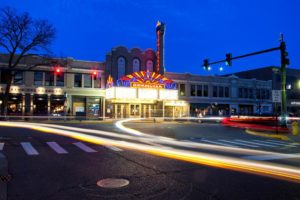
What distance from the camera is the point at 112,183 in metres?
7.20

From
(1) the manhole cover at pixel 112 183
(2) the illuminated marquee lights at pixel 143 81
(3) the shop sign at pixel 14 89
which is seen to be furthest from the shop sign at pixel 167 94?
(1) the manhole cover at pixel 112 183

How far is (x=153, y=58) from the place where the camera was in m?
52.9

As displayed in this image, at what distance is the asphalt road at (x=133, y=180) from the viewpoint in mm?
6296

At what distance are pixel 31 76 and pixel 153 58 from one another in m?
20.2

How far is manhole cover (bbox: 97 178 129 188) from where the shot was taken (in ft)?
22.9

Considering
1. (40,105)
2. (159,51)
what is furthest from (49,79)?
(159,51)

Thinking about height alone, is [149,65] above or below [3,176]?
above

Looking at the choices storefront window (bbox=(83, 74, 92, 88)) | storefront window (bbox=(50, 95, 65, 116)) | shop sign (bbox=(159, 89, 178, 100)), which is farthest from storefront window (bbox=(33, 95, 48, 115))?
shop sign (bbox=(159, 89, 178, 100))

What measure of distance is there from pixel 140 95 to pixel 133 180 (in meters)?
38.4

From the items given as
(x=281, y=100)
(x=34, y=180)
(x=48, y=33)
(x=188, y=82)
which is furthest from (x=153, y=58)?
(x=34, y=180)

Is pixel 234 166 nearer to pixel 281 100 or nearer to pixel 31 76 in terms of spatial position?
pixel 281 100

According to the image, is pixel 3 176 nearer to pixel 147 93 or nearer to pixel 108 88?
pixel 108 88

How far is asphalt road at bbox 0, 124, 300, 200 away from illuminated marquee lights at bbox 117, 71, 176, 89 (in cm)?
3409

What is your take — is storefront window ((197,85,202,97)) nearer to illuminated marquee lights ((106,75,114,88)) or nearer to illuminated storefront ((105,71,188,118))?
illuminated storefront ((105,71,188,118))
